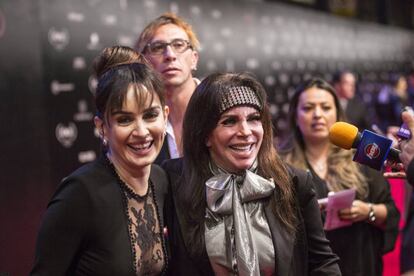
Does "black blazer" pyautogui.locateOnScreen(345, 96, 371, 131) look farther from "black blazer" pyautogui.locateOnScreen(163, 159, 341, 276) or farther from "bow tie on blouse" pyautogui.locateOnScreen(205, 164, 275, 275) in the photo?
"bow tie on blouse" pyautogui.locateOnScreen(205, 164, 275, 275)

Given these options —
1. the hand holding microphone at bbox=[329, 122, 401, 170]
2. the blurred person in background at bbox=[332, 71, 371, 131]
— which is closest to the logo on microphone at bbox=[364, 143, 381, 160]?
the hand holding microphone at bbox=[329, 122, 401, 170]

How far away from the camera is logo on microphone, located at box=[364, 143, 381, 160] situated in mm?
1928

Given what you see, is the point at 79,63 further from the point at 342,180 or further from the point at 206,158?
the point at 206,158

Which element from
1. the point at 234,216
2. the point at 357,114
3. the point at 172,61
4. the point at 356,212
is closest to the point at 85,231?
the point at 234,216

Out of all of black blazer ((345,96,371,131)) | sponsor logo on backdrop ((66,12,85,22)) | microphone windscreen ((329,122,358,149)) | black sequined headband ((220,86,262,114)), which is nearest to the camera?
microphone windscreen ((329,122,358,149))

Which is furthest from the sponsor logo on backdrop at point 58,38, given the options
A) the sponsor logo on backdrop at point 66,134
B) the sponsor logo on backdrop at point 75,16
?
the sponsor logo on backdrop at point 66,134

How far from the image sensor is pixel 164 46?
2.95 metres

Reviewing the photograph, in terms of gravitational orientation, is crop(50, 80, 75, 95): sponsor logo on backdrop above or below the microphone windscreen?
above

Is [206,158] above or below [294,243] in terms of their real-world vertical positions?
above

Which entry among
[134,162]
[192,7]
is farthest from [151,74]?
[192,7]

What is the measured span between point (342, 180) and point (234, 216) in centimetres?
109

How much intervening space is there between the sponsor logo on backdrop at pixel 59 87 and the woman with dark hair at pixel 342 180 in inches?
67.8

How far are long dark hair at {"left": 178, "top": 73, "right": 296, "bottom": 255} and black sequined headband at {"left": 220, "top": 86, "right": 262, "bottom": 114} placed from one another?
17 mm

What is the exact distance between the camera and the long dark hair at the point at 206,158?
7.18ft
